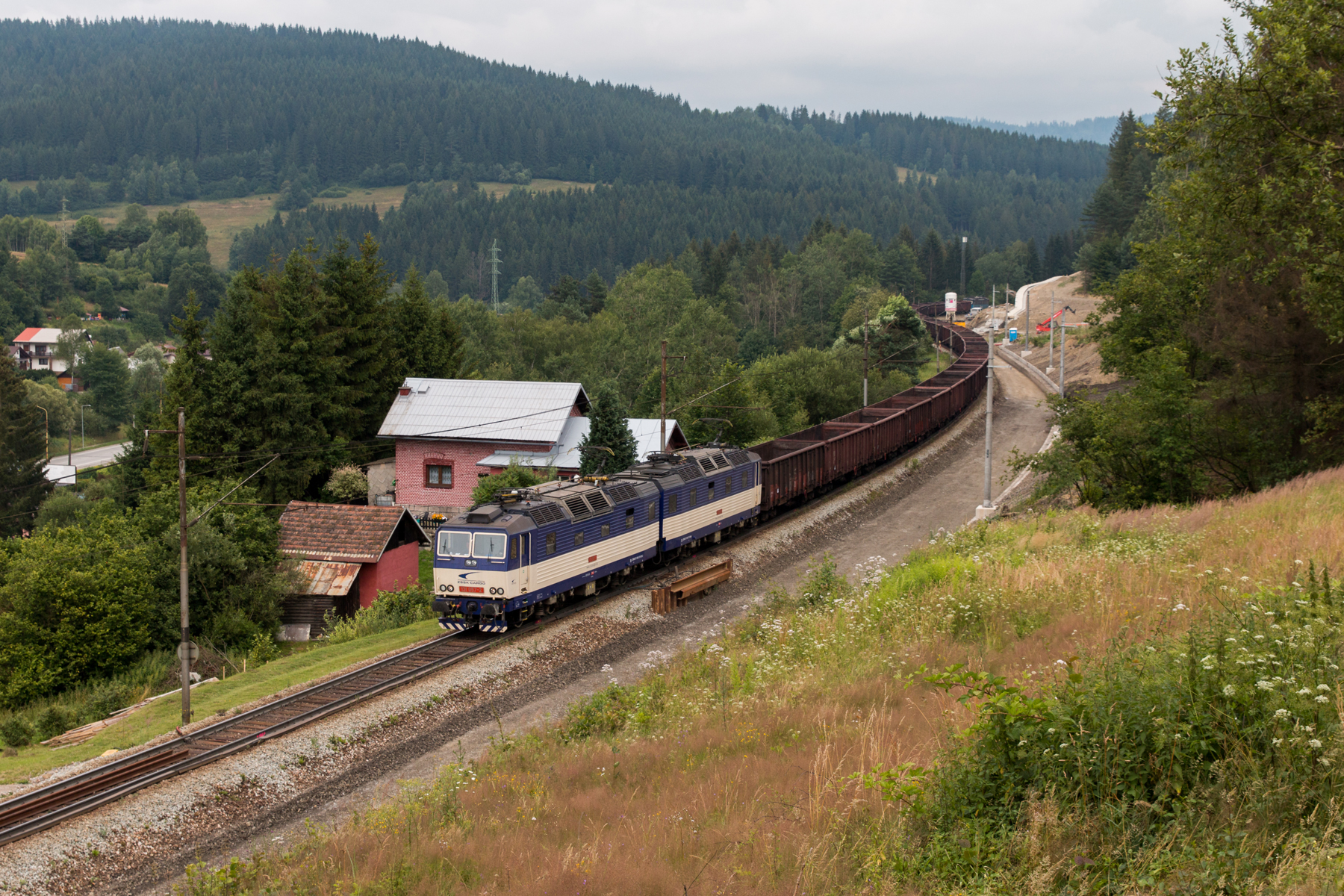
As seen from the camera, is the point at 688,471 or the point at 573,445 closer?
the point at 688,471

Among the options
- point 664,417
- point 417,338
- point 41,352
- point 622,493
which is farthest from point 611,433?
point 41,352

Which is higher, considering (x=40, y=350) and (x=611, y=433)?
(x=611, y=433)

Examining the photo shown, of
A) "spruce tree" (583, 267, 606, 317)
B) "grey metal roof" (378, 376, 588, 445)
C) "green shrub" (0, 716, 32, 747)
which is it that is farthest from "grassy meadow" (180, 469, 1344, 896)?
"spruce tree" (583, 267, 606, 317)

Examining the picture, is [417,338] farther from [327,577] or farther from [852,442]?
[852,442]

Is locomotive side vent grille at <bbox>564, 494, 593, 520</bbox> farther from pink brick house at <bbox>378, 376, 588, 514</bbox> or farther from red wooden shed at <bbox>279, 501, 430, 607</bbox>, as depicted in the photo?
pink brick house at <bbox>378, 376, 588, 514</bbox>

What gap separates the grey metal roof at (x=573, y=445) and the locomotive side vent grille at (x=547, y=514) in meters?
23.1

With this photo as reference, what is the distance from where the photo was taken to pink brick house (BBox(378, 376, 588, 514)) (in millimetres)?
54312

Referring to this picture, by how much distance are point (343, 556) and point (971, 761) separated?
34569 mm

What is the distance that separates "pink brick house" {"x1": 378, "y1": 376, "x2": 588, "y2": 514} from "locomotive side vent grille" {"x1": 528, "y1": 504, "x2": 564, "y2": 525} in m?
27.1

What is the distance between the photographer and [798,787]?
1094cm

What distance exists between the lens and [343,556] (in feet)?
130

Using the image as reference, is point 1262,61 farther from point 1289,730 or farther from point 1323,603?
point 1289,730

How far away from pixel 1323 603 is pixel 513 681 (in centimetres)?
1742

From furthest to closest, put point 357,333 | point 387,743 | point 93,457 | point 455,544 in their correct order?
1. point 93,457
2. point 357,333
3. point 455,544
4. point 387,743
